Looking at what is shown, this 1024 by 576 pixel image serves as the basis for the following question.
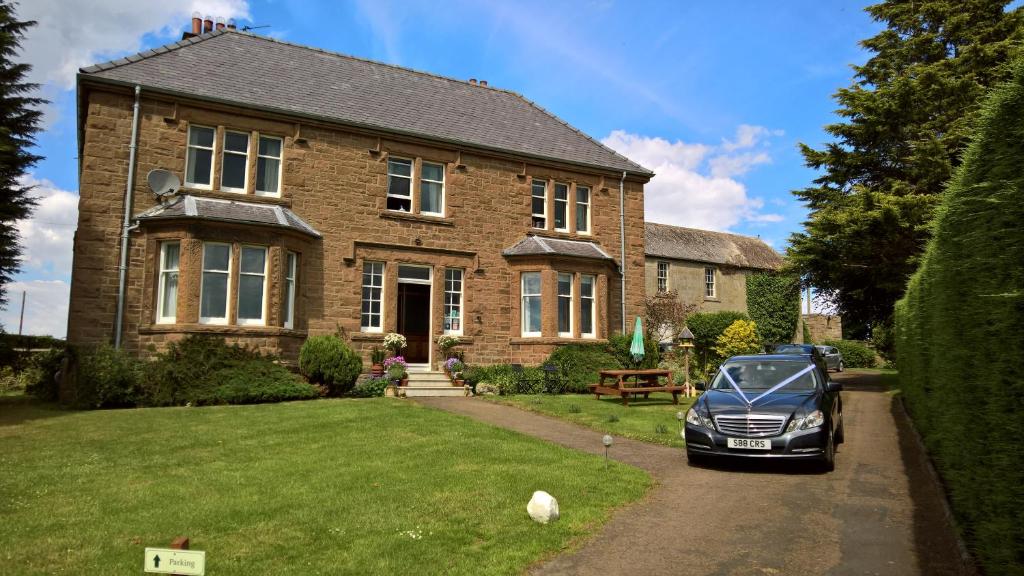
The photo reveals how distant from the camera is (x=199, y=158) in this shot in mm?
17391

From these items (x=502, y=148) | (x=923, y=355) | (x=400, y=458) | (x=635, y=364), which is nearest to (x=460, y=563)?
(x=400, y=458)

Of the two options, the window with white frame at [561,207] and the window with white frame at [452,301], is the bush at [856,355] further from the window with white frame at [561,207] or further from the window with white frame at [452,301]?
the window with white frame at [452,301]

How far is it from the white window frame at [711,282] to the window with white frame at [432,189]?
24.7m

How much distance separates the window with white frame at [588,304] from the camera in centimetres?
2178

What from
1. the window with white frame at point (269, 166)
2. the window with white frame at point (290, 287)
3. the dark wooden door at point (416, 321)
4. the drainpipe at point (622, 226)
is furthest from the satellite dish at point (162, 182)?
the drainpipe at point (622, 226)

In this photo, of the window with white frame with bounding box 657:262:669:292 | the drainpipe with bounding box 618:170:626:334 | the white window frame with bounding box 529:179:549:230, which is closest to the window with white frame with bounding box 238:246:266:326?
the white window frame with bounding box 529:179:549:230

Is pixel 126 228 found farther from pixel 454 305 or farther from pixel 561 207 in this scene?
pixel 561 207

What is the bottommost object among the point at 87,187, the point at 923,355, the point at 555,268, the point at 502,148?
the point at 923,355

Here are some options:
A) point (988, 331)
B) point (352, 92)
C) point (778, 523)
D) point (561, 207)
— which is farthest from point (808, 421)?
point (352, 92)

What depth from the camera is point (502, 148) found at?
21.6 meters

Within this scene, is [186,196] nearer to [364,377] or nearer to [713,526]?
[364,377]

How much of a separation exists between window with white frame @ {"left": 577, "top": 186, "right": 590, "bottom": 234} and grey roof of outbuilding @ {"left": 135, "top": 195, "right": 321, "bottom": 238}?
9.89m

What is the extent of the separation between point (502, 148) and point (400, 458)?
14844 mm

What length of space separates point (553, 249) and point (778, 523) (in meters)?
15.4
